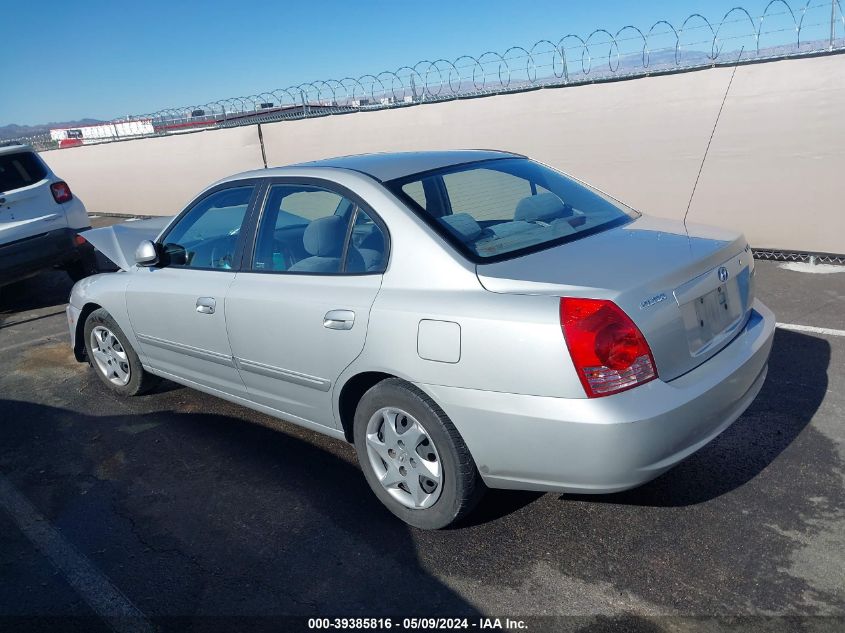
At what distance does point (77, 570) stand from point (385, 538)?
1.34 metres

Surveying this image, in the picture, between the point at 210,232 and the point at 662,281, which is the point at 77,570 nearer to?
the point at 210,232

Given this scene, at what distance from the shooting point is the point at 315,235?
146 inches

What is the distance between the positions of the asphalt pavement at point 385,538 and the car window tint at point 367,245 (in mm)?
1145

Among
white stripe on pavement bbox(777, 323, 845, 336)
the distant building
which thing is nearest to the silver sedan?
white stripe on pavement bbox(777, 323, 845, 336)

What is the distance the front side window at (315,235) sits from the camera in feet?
11.2

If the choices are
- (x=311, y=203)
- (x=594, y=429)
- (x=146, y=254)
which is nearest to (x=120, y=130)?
(x=146, y=254)

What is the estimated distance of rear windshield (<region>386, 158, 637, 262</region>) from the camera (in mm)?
3260

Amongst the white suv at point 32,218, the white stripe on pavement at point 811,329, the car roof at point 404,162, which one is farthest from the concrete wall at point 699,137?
the white suv at point 32,218

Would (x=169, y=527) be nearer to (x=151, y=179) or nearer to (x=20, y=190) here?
(x=20, y=190)

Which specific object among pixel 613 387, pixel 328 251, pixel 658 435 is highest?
pixel 328 251

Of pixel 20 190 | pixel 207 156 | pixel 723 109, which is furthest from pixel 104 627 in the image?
pixel 207 156

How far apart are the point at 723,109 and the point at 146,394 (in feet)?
19.8

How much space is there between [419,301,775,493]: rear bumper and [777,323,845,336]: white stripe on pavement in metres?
2.63

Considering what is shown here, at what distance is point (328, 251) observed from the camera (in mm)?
3574
